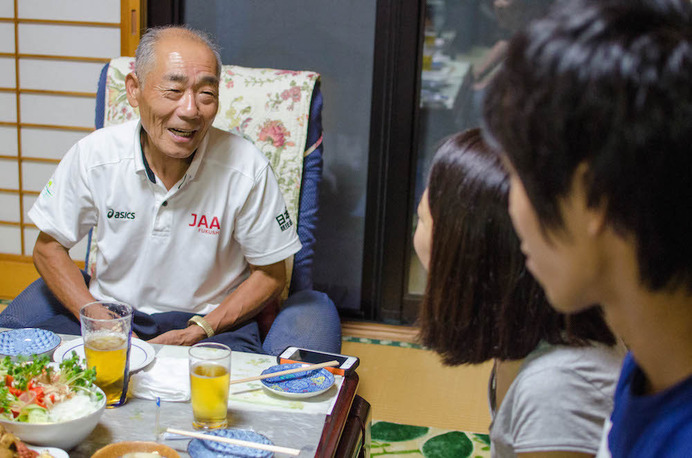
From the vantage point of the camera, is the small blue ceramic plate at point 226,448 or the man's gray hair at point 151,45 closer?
the small blue ceramic plate at point 226,448

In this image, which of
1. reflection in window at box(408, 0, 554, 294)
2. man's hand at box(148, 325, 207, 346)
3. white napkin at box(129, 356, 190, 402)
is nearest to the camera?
white napkin at box(129, 356, 190, 402)

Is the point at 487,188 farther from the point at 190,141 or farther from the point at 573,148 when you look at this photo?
the point at 190,141

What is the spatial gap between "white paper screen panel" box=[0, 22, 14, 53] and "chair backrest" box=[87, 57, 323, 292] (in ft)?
3.11

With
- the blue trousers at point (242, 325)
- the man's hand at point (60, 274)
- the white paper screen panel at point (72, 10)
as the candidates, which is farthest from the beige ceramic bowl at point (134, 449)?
the white paper screen panel at point (72, 10)

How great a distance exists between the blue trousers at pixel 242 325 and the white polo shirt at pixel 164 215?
96 millimetres

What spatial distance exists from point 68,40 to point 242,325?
5.59ft

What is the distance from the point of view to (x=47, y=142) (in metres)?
3.11

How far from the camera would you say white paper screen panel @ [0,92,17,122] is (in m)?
3.09

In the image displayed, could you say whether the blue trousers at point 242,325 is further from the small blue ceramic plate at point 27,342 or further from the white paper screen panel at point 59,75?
the white paper screen panel at point 59,75

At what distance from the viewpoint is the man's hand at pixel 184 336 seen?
1.82m

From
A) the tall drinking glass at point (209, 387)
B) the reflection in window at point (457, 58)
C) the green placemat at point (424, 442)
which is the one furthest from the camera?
the reflection in window at point (457, 58)

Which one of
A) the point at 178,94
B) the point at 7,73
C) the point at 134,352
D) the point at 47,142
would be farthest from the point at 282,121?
the point at 7,73

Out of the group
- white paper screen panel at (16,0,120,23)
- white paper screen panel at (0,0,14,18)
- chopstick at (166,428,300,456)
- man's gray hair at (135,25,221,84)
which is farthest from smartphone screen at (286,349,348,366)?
white paper screen panel at (0,0,14,18)

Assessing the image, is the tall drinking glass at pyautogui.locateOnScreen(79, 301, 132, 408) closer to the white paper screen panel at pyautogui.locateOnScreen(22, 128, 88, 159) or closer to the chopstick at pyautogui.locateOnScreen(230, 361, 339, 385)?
the chopstick at pyautogui.locateOnScreen(230, 361, 339, 385)
